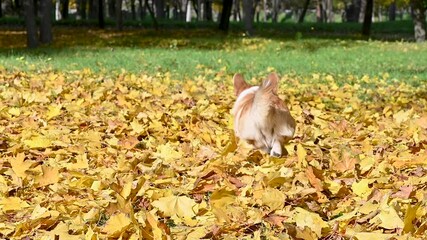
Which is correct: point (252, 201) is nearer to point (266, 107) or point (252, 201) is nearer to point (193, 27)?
point (266, 107)

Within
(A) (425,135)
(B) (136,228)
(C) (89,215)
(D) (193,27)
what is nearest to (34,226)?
(C) (89,215)

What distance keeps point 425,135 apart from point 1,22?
35.9m

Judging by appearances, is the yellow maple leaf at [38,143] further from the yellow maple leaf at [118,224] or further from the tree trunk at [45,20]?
the tree trunk at [45,20]

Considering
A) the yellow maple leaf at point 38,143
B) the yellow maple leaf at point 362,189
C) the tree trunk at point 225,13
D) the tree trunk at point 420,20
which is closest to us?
the yellow maple leaf at point 362,189

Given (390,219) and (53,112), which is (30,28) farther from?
(390,219)

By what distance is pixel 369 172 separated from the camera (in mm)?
2998

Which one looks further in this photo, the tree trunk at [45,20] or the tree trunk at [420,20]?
the tree trunk at [420,20]

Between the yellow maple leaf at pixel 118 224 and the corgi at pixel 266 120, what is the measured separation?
137 centimetres

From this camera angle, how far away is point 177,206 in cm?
237

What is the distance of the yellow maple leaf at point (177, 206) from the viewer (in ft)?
7.68

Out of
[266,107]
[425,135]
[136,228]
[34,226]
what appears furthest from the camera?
[425,135]

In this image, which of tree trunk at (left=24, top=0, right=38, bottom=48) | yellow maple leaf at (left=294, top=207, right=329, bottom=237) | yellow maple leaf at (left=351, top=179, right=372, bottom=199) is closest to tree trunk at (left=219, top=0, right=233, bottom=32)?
tree trunk at (left=24, top=0, right=38, bottom=48)

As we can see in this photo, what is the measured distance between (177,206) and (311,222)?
53cm

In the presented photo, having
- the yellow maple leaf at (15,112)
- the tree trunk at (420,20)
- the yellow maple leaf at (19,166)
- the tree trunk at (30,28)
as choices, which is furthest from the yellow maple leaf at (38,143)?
the tree trunk at (420,20)
